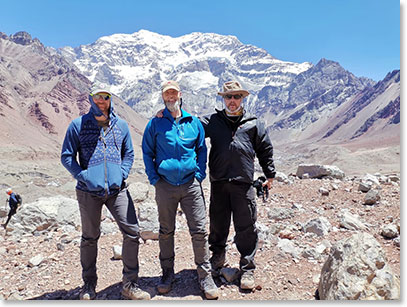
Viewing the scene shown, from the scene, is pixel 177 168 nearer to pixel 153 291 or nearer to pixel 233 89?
pixel 233 89

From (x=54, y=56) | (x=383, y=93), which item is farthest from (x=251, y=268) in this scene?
(x=54, y=56)

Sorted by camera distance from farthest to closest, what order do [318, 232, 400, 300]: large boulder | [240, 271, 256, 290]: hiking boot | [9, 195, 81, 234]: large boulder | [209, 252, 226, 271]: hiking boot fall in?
[9, 195, 81, 234]: large boulder
[209, 252, 226, 271]: hiking boot
[240, 271, 256, 290]: hiking boot
[318, 232, 400, 300]: large boulder

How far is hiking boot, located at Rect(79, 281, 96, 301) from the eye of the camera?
4353 mm

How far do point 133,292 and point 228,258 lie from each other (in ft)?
6.06

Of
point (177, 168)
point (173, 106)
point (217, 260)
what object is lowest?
point (217, 260)

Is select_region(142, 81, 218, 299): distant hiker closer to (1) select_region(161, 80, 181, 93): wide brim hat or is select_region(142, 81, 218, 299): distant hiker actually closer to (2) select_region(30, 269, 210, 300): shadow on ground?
(1) select_region(161, 80, 181, 93): wide brim hat

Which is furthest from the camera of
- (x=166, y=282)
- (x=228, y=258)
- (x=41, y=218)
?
(x=41, y=218)

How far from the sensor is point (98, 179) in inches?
164

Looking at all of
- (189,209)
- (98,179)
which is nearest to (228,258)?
(189,209)

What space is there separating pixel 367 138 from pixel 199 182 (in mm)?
138906

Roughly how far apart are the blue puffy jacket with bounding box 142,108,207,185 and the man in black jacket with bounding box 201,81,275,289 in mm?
295

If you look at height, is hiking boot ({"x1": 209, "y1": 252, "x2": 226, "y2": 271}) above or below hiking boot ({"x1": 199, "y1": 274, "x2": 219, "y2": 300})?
above

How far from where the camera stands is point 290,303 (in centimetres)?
405

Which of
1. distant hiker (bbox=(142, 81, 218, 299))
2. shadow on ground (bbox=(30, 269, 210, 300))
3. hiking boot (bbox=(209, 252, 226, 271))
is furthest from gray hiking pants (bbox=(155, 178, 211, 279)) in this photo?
hiking boot (bbox=(209, 252, 226, 271))
